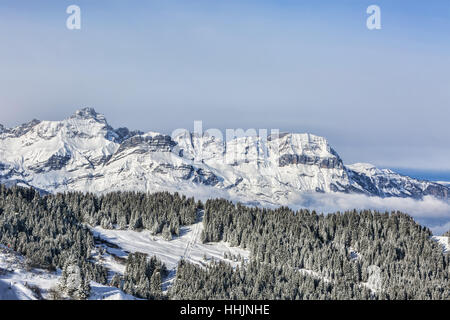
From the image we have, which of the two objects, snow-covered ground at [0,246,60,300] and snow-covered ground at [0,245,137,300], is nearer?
snow-covered ground at [0,246,60,300]

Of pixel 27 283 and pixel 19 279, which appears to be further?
pixel 19 279

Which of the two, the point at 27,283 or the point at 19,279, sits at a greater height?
the point at 19,279

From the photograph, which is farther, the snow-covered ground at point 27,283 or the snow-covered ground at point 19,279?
the snow-covered ground at point 27,283
